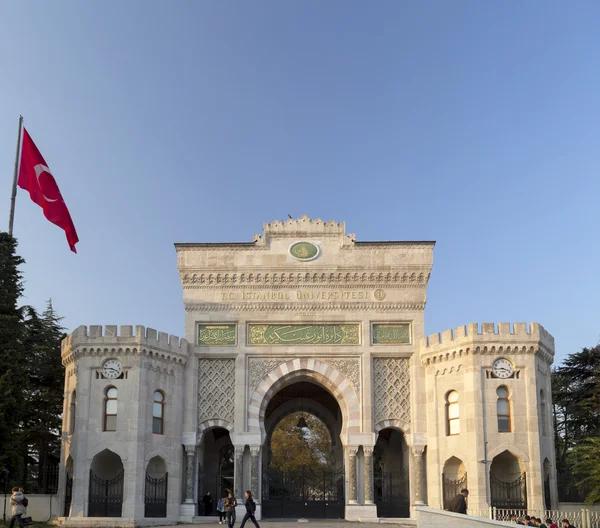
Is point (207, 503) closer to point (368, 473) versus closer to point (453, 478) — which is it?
point (368, 473)

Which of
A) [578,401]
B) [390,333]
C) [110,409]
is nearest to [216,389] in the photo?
[110,409]

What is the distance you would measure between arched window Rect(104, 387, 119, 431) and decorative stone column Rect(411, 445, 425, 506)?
36.1 ft

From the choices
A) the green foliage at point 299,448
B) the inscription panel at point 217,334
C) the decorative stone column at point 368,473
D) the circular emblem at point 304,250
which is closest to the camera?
the decorative stone column at point 368,473

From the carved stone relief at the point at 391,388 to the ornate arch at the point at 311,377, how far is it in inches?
35.8

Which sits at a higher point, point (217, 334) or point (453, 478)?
point (217, 334)

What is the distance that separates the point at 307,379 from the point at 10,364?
1106 cm

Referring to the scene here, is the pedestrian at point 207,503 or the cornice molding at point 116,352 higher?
the cornice molding at point 116,352

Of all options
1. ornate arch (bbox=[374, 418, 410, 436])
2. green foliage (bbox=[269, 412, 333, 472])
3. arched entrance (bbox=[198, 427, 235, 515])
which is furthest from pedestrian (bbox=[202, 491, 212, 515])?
green foliage (bbox=[269, 412, 333, 472])

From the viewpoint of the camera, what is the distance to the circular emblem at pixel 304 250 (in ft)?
100

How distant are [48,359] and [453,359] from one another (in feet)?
62.3

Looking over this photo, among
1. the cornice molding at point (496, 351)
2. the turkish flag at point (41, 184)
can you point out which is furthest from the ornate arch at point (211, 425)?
the cornice molding at point (496, 351)

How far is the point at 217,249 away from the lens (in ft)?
101

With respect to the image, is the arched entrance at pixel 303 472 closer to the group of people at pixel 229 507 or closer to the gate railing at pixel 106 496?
the group of people at pixel 229 507

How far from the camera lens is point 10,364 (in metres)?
26.1
